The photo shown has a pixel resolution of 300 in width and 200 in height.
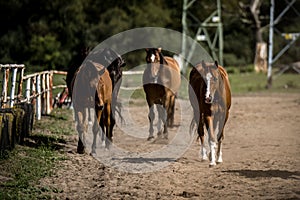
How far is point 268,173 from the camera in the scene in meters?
9.90

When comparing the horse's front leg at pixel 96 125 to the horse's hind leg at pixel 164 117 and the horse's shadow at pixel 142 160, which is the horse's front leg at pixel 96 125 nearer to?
the horse's shadow at pixel 142 160

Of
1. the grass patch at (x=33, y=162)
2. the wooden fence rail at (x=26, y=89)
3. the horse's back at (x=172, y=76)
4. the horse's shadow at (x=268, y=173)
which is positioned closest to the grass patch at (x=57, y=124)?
the grass patch at (x=33, y=162)

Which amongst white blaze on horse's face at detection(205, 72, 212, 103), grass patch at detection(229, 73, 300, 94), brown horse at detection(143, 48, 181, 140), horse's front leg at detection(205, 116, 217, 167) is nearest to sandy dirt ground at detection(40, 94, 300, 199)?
horse's front leg at detection(205, 116, 217, 167)

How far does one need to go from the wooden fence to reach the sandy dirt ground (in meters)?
1.03

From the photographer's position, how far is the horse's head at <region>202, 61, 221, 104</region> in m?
10.5

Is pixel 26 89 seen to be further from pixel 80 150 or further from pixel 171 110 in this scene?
pixel 171 110

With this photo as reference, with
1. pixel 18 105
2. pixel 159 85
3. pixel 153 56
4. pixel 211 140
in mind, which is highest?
pixel 153 56

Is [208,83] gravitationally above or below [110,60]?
below

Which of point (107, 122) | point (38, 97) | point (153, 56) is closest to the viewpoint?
point (107, 122)

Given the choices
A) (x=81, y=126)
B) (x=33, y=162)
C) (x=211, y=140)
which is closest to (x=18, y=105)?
(x=81, y=126)

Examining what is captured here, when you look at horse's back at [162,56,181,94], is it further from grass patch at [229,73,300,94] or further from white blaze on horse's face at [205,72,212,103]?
grass patch at [229,73,300,94]

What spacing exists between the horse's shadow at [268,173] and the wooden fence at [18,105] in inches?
149

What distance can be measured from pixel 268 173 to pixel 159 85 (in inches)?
218

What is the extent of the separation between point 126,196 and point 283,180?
2524mm
